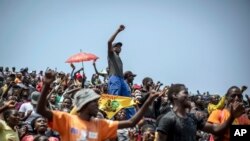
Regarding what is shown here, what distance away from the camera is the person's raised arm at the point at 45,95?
4.91 metres

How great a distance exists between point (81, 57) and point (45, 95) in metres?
11.5

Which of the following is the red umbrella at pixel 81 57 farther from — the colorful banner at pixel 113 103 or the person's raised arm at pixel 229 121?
the person's raised arm at pixel 229 121

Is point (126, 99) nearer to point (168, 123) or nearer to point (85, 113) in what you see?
point (168, 123)

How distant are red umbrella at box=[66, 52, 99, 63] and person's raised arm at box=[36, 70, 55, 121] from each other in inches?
442

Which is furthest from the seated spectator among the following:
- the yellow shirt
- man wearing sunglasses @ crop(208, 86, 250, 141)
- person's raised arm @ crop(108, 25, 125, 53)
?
man wearing sunglasses @ crop(208, 86, 250, 141)

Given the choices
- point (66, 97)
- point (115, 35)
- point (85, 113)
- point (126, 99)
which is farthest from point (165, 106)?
point (85, 113)

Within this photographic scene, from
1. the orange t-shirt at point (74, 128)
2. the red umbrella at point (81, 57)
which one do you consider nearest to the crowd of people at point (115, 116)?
the orange t-shirt at point (74, 128)

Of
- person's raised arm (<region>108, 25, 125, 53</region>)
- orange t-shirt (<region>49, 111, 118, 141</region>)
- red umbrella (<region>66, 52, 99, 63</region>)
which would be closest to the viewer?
orange t-shirt (<region>49, 111, 118, 141</region>)

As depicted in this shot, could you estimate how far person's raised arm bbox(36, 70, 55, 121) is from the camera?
4910 mm

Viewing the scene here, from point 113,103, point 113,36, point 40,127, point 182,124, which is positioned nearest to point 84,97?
point 182,124

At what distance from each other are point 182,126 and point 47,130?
11.7ft

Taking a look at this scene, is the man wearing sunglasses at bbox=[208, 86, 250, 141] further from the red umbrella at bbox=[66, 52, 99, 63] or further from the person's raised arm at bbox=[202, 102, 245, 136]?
the red umbrella at bbox=[66, 52, 99, 63]

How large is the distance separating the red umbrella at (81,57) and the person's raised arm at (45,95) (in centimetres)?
1123

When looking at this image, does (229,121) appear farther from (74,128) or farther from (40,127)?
(40,127)
